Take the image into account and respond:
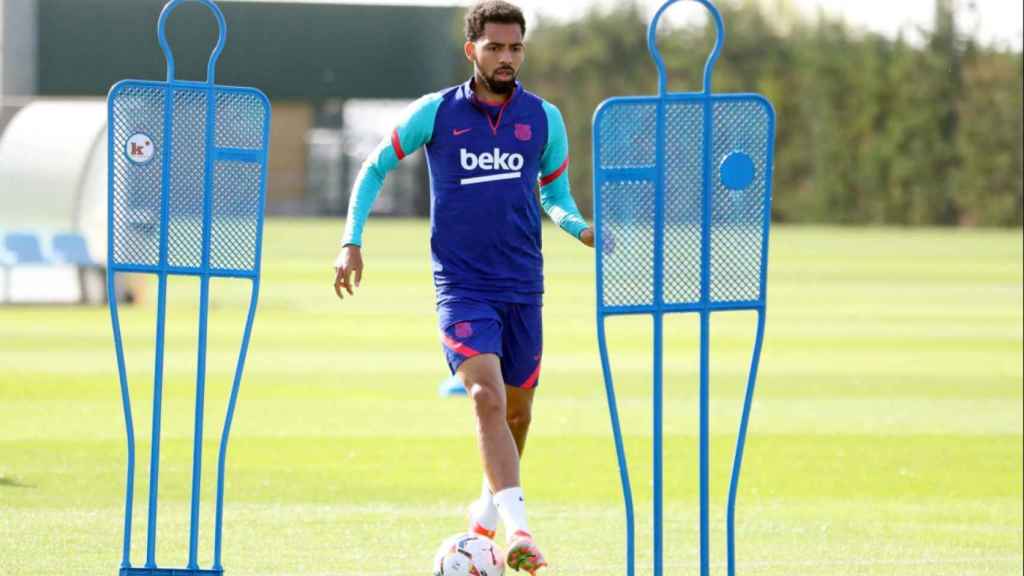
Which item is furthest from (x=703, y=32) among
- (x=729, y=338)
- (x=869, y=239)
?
(x=729, y=338)

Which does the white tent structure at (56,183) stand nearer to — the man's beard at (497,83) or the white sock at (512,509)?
the man's beard at (497,83)

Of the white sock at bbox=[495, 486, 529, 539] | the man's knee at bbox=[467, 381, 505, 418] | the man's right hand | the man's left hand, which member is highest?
the man's left hand

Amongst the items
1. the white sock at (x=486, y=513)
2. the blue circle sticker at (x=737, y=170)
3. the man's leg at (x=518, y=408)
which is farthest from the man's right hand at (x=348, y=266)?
the blue circle sticker at (x=737, y=170)

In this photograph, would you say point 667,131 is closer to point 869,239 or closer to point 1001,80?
point 869,239

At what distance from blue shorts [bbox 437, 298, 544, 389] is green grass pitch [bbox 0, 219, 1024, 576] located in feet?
3.45

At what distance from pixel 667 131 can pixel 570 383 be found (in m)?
9.73

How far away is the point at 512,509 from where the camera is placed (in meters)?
6.75

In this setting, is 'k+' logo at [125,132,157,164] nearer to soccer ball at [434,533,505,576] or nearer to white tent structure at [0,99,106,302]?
soccer ball at [434,533,505,576]

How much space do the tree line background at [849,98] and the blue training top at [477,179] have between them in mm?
44232

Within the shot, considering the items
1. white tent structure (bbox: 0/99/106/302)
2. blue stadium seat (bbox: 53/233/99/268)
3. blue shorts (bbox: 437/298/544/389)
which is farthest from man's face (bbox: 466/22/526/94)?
white tent structure (bbox: 0/99/106/302)

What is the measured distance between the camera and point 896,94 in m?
53.7

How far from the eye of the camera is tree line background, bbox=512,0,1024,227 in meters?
51.9

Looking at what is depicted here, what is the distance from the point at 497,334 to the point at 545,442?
5160 mm

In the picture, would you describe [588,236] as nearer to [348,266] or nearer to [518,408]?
[348,266]
